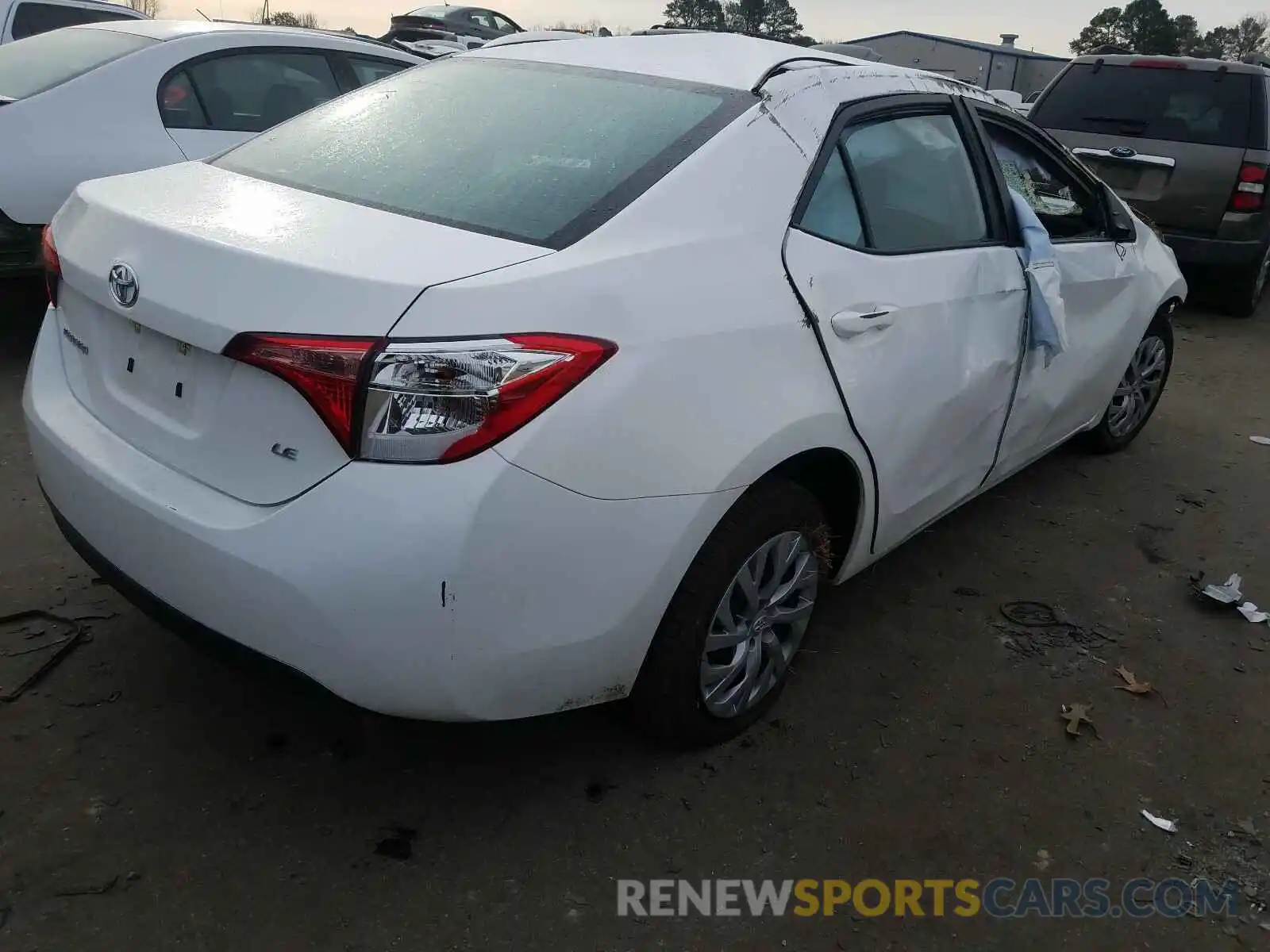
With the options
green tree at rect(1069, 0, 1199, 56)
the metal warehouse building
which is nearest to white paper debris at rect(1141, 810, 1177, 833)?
the metal warehouse building

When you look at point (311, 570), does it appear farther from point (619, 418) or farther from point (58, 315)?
point (58, 315)

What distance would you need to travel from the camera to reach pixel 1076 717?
9.66 feet

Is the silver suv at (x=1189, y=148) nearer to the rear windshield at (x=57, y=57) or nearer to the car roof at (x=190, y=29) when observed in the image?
the car roof at (x=190, y=29)

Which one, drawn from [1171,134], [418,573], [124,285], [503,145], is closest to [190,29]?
[503,145]

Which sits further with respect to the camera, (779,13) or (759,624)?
(779,13)

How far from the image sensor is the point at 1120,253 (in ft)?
13.4

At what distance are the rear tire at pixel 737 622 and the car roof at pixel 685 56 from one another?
1.11 meters

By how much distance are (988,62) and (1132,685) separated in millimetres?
32535

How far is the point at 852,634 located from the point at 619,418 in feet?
5.27

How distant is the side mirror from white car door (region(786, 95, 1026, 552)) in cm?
106

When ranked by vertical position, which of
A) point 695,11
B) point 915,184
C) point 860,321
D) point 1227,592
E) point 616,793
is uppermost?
point 695,11

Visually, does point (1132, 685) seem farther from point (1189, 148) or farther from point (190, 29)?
point (1189, 148)

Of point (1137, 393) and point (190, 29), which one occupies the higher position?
point (190, 29)

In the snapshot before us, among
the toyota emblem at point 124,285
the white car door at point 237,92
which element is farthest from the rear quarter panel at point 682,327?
the white car door at point 237,92
